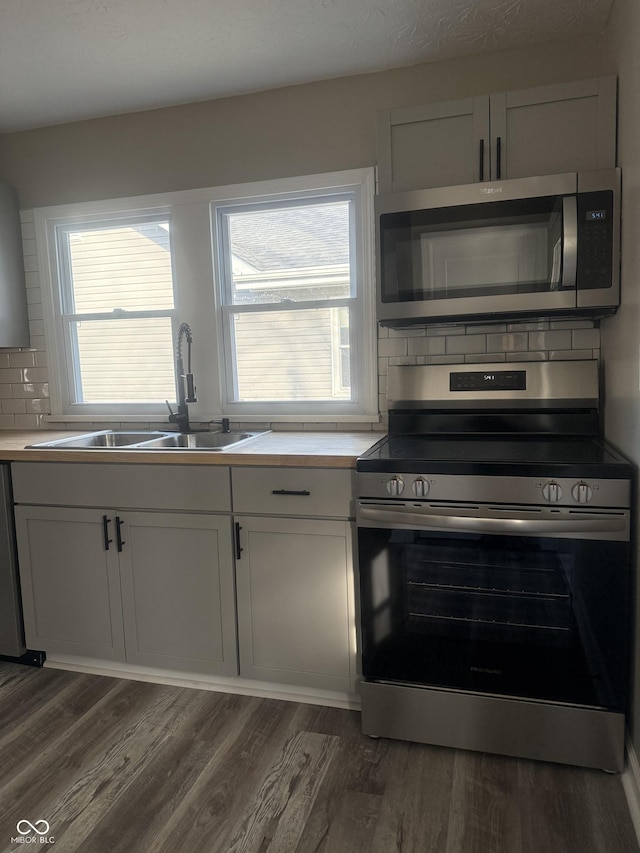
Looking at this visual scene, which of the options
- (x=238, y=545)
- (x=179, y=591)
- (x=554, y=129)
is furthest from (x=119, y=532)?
(x=554, y=129)

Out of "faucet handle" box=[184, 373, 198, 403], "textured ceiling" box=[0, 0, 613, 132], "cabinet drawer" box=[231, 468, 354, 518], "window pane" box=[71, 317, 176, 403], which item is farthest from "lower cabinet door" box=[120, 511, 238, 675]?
"textured ceiling" box=[0, 0, 613, 132]

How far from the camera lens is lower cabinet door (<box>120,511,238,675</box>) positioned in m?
2.21

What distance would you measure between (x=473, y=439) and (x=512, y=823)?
4.08ft

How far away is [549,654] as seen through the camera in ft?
5.75

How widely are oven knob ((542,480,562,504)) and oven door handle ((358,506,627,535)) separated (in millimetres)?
58

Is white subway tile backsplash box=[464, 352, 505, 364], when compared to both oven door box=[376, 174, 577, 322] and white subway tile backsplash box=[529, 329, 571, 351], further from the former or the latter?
oven door box=[376, 174, 577, 322]

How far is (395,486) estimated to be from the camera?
1.85 meters

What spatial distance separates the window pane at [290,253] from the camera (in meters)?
2.67

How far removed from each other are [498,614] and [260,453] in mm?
940

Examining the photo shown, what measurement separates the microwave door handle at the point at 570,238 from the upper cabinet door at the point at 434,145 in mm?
320

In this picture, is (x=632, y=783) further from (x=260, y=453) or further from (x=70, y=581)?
(x=70, y=581)

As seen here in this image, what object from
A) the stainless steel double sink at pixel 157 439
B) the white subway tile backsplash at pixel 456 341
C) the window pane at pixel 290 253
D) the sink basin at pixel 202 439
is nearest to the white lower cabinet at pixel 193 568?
the stainless steel double sink at pixel 157 439

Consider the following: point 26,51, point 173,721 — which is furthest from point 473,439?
point 26,51

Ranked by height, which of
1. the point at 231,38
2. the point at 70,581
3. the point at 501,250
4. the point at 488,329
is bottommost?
the point at 70,581
